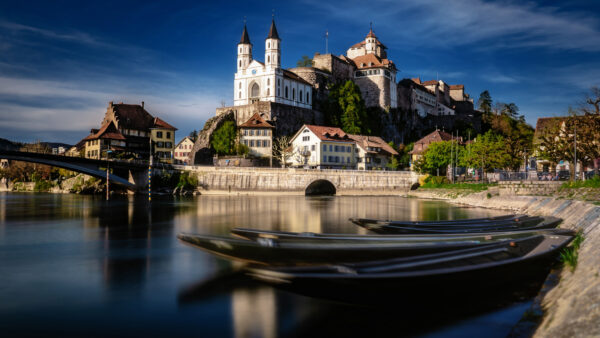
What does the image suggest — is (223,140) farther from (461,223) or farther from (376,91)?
(461,223)

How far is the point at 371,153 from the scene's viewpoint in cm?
8300

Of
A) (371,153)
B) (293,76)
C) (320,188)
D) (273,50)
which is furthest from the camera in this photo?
(293,76)

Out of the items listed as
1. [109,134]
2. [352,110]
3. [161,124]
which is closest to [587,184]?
[352,110]

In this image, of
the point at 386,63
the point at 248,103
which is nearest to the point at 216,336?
the point at 248,103

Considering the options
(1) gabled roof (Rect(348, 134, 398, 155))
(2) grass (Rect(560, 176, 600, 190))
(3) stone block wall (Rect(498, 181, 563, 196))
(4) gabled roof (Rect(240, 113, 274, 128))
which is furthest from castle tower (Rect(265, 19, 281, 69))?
(2) grass (Rect(560, 176, 600, 190))

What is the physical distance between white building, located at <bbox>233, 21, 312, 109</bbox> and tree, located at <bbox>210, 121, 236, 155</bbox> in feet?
46.1

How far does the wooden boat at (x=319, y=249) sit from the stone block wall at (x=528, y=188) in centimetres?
2828

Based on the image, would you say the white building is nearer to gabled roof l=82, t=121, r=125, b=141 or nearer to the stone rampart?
the stone rampart

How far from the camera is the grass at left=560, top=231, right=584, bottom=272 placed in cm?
1138

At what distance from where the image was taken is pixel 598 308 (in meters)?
6.41

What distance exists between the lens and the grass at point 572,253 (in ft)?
37.3

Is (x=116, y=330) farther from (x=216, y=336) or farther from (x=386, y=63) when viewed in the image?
(x=386, y=63)

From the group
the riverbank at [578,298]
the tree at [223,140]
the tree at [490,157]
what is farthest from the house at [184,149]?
the riverbank at [578,298]

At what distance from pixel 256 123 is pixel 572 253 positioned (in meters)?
74.3
